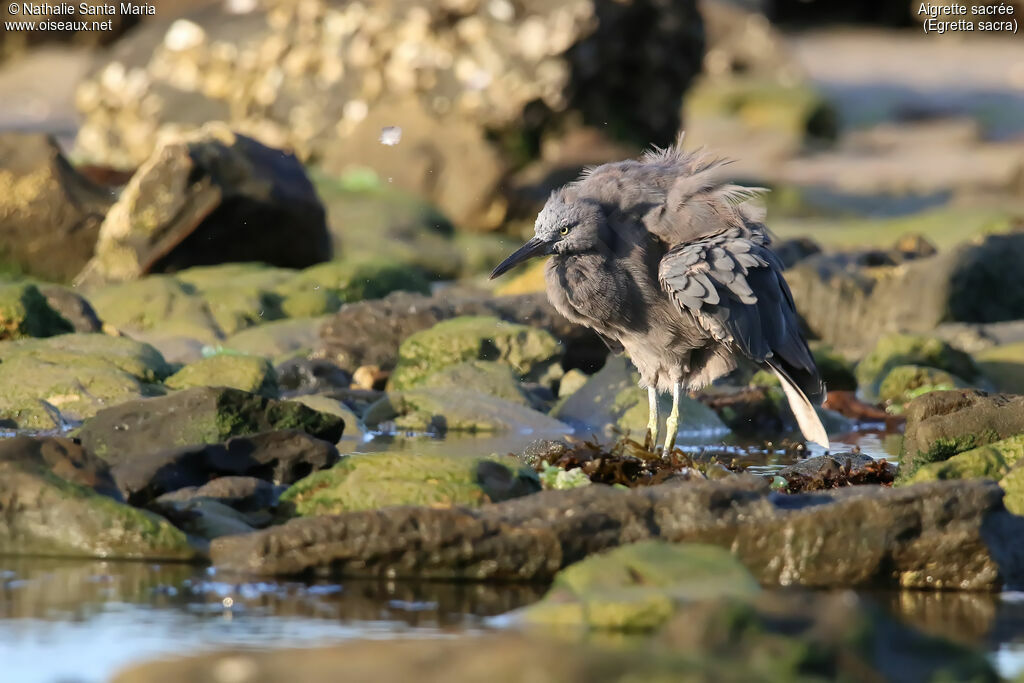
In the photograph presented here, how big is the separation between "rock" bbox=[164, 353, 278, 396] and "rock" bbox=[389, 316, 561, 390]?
128 centimetres

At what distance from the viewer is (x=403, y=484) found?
6039 millimetres

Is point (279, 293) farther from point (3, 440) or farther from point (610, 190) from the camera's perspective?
point (3, 440)

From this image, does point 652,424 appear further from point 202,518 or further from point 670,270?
point 202,518

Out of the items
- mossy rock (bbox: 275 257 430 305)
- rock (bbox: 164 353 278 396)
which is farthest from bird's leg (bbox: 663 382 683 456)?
mossy rock (bbox: 275 257 430 305)

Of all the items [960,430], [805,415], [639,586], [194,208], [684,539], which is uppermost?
[194,208]

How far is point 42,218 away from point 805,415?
26.4ft

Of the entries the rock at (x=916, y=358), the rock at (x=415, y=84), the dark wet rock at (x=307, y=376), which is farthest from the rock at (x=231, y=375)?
the rock at (x=415, y=84)

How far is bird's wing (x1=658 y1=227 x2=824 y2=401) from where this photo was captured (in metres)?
7.22

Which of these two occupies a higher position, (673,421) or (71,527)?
(673,421)

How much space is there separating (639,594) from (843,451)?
163 inches

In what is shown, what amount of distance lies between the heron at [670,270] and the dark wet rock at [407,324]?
334 cm

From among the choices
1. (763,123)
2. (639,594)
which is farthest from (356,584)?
(763,123)

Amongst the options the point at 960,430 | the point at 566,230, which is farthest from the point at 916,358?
the point at 566,230

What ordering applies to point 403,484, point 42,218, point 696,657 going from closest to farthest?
point 696,657
point 403,484
point 42,218
